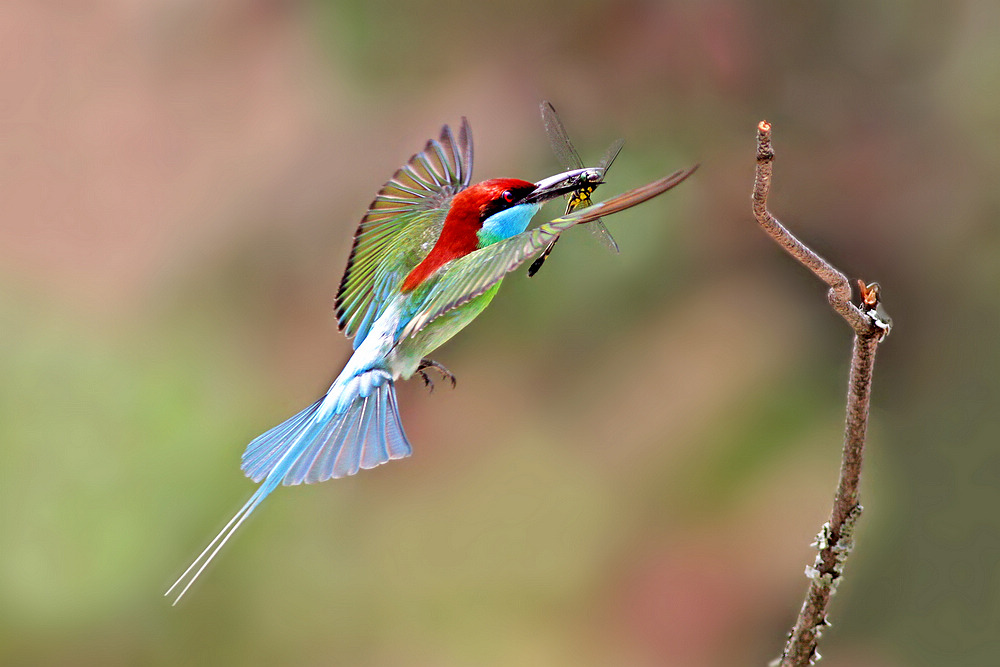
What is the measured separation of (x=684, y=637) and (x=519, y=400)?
452mm

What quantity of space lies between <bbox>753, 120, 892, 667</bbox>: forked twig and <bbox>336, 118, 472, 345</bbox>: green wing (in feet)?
1.02

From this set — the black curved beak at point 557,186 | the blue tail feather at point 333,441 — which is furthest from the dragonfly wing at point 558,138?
the blue tail feather at point 333,441

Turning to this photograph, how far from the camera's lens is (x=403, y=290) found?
32.2 inches

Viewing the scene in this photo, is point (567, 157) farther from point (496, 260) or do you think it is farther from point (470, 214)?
point (496, 260)

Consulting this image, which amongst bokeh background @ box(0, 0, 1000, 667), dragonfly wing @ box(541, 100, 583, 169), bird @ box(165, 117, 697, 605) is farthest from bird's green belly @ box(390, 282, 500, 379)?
bokeh background @ box(0, 0, 1000, 667)

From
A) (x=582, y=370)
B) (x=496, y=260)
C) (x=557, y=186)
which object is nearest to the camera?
(x=496, y=260)

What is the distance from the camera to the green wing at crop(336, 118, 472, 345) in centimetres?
86

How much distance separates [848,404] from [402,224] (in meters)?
0.38

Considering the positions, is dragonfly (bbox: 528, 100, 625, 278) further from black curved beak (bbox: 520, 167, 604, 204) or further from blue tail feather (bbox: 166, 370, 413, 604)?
blue tail feather (bbox: 166, 370, 413, 604)

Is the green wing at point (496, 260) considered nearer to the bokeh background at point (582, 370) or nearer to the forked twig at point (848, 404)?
the forked twig at point (848, 404)

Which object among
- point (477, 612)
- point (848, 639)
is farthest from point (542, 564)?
point (848, 639)

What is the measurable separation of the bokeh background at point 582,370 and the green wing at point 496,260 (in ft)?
2.79

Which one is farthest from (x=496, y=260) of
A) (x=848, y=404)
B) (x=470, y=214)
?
(x=848, y=404)

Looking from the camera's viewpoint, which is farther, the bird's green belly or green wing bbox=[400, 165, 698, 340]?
the bird's green belly
